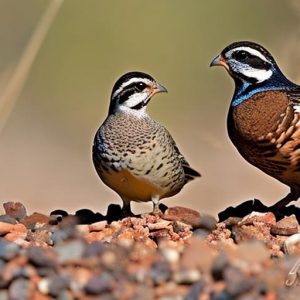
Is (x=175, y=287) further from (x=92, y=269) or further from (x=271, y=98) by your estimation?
(x=271, y=98)

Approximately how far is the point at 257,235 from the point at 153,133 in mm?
805

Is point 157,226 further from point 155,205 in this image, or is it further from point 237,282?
point 237,282

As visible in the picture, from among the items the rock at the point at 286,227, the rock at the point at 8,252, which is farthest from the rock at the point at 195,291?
the rock at the point at 286,227

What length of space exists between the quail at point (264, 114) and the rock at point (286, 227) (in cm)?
28

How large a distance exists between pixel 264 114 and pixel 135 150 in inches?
25.9

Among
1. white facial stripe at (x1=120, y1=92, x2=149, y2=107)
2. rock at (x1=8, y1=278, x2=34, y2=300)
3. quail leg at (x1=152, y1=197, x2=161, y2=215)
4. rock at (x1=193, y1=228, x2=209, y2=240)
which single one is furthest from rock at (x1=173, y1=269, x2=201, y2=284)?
white facial stripe at (x1=120, y1=92, x2=149, y2=107)

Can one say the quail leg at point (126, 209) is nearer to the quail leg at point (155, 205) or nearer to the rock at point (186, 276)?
the quail leg at point (155, 205)

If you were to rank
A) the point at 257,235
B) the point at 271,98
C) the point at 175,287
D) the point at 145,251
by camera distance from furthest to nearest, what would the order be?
the point at 271,98 → the point at 257,235 → the point at 145,251 → the point at 175,287

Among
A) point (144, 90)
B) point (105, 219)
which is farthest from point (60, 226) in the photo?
point (144, 90)

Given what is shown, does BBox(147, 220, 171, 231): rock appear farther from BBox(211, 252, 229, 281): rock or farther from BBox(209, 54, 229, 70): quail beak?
BBox(211, 252, 229, 281): rock

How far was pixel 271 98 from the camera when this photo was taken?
4.70m

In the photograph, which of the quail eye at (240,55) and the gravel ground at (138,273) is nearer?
the gravel ground at (138,273)

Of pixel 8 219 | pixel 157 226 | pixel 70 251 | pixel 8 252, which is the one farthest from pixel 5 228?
pixel 70 251

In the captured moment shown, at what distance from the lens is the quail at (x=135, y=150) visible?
4.69 meters
